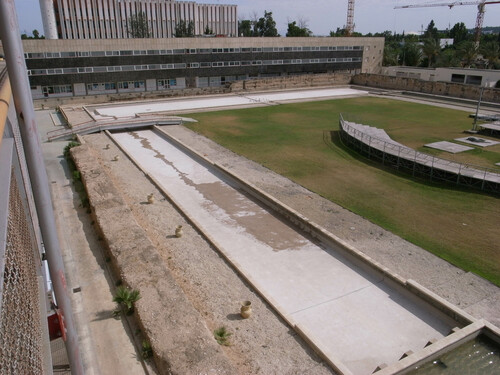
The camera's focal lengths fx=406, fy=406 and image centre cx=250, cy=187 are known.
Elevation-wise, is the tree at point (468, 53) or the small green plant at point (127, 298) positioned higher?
the tree at point (468, 53)

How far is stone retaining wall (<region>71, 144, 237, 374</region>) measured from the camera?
8.79 m

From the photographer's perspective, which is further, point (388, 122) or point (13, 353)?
point (388, 122)

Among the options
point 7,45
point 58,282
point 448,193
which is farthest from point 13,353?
point 448,193

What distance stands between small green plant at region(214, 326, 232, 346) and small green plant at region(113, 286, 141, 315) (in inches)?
94.0

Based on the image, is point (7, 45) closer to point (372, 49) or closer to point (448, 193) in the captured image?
point (448, 193)

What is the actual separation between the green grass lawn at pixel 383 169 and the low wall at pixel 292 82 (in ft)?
43.9

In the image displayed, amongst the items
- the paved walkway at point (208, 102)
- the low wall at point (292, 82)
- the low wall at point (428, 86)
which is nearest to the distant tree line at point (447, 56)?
the low wall at point (428, 86)

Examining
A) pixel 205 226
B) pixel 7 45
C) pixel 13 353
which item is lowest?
pixel 205 226

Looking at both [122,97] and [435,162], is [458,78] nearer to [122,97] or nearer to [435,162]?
[435,162]

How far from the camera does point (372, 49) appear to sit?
7044 cm

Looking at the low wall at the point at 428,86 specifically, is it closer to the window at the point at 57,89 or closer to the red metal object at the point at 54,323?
the window at the point at 57,89

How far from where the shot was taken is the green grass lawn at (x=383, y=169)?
15.9m

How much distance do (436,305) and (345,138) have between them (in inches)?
788

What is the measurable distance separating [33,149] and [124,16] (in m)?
119
